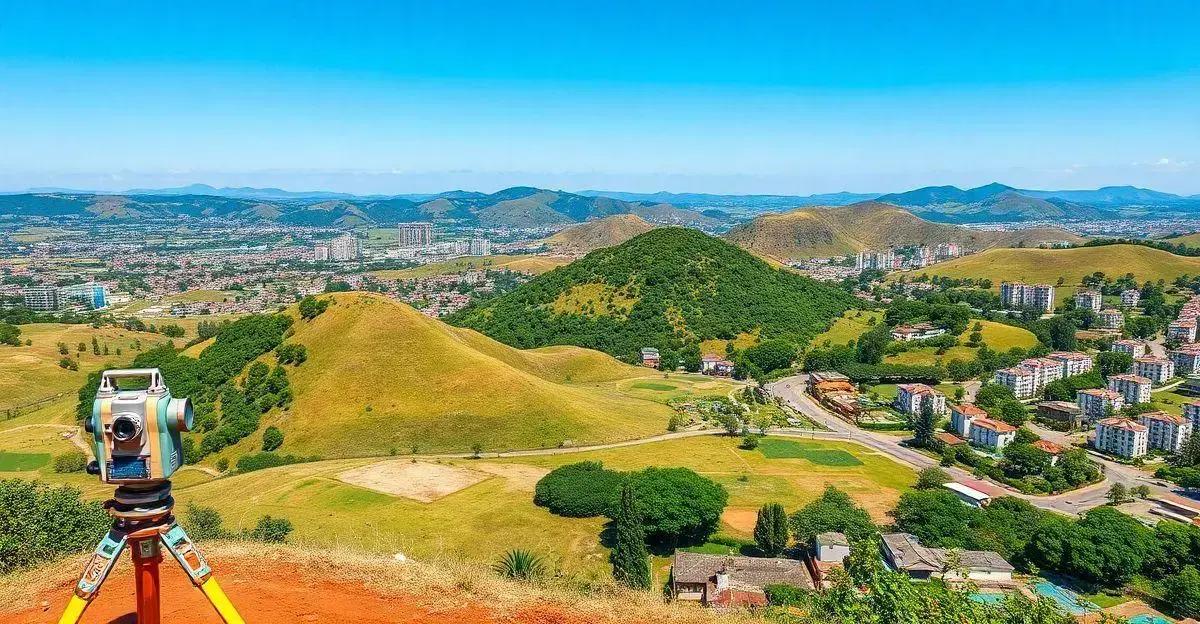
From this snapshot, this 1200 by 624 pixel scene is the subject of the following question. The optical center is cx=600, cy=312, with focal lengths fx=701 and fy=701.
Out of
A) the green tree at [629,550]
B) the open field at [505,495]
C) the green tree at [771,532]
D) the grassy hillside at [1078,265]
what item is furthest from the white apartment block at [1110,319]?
the green tree at [629,550]

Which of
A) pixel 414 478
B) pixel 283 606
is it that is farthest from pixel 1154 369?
pixel 283 606

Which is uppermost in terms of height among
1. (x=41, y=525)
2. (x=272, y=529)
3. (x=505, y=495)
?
(x=41, y=525)

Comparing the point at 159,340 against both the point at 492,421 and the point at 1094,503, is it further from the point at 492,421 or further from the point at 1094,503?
the point at 1094,503

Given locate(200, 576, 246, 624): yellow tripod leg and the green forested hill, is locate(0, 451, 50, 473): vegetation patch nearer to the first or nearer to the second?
locate(200, 576, 246, 624): yellow tripod leg

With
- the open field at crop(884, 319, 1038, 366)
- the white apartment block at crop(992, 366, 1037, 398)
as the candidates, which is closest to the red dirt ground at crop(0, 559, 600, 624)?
the white apartment block at crop(992, 366, 1037, 398)

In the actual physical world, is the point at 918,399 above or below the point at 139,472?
below

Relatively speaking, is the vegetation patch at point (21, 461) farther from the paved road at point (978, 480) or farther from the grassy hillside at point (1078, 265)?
the grassy hillside at point (1078, 265)

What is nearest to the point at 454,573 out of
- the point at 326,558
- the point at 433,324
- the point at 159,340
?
the point at 326,558

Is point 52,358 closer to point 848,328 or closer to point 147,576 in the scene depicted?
point 147,576
